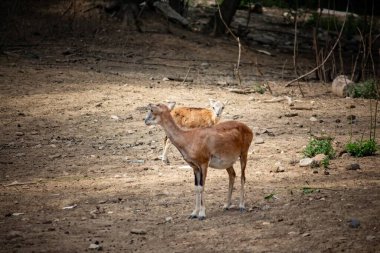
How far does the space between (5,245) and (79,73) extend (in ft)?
32.2

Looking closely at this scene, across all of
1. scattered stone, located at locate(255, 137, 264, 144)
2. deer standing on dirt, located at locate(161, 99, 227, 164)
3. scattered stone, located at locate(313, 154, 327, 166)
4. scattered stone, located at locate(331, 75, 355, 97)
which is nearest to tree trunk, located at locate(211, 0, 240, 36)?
scattered stone, located at locate(331, 75, 355, 97)

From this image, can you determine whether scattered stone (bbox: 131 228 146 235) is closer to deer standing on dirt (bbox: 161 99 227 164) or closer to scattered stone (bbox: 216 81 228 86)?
deer standing on dirt (bbox: 161 99 227 164)

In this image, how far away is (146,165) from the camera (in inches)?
410

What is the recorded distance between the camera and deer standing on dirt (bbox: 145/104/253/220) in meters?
7.74

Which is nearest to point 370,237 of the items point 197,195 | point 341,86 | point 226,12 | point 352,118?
point 197,195

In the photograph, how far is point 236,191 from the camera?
896 cm

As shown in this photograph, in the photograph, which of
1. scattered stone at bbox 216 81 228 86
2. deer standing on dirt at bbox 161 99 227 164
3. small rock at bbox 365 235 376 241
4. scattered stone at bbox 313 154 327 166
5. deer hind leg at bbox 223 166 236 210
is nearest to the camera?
small rock at bbox 365 235 376 241

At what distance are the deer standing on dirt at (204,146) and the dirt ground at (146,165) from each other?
0.40 meters

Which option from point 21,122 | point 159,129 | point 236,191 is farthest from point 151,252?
point 21,122

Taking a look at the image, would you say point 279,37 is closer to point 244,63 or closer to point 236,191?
point 244,63

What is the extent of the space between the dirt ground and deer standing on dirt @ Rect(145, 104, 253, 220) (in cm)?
40

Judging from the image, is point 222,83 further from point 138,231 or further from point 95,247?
point 95,247

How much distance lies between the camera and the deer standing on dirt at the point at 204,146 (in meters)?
7.74

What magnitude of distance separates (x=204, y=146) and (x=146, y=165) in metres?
2.84
